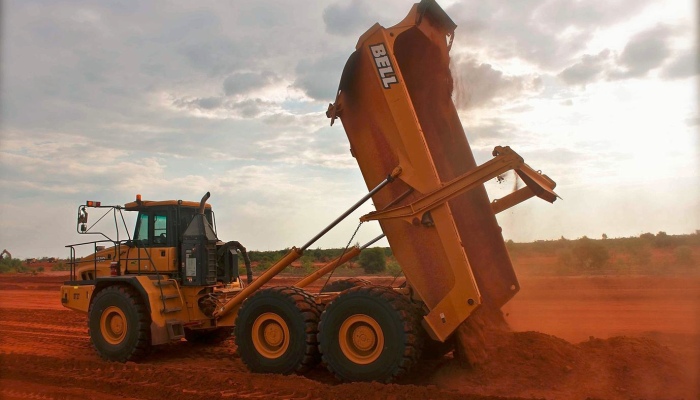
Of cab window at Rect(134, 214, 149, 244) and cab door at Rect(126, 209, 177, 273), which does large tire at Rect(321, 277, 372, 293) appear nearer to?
cab door at Rect(126, 209, 177, 273)

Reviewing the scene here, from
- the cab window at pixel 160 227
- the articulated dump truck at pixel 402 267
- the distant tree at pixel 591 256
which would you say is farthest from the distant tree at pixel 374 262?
the articulated dump truck at pixel 402 267

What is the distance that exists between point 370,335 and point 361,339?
0.45ft

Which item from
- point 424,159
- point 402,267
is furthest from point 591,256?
point 424,159

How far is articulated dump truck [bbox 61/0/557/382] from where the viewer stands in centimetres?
675

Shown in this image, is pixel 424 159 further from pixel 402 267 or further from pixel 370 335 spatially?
pixel 370 335

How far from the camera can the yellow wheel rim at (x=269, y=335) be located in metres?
7.57

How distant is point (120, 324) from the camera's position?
9.34 meters

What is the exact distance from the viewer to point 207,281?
968 centimetres

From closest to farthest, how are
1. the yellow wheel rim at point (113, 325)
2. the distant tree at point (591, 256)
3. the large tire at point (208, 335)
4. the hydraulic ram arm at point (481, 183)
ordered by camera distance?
the hydraulic ram arm at point (481, 183), the yellow wheel rim at point (113, 325), the large tire at point (208, 335), the distant tree at point (591, 256)

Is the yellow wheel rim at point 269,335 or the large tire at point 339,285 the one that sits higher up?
the large tire at point 339,285

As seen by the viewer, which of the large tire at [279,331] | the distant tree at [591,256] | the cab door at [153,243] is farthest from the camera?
the distant tree at [591,256]

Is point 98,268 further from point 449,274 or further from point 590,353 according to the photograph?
point 590,353

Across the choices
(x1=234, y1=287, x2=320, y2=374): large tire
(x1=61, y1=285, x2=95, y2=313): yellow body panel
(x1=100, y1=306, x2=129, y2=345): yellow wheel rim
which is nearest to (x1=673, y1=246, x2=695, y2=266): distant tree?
(x1=234, y1=287, x2=320, y2=374): large tire

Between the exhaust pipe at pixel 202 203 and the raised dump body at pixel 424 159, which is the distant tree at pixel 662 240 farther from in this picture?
the exhaust pipe at pixel 202 203
